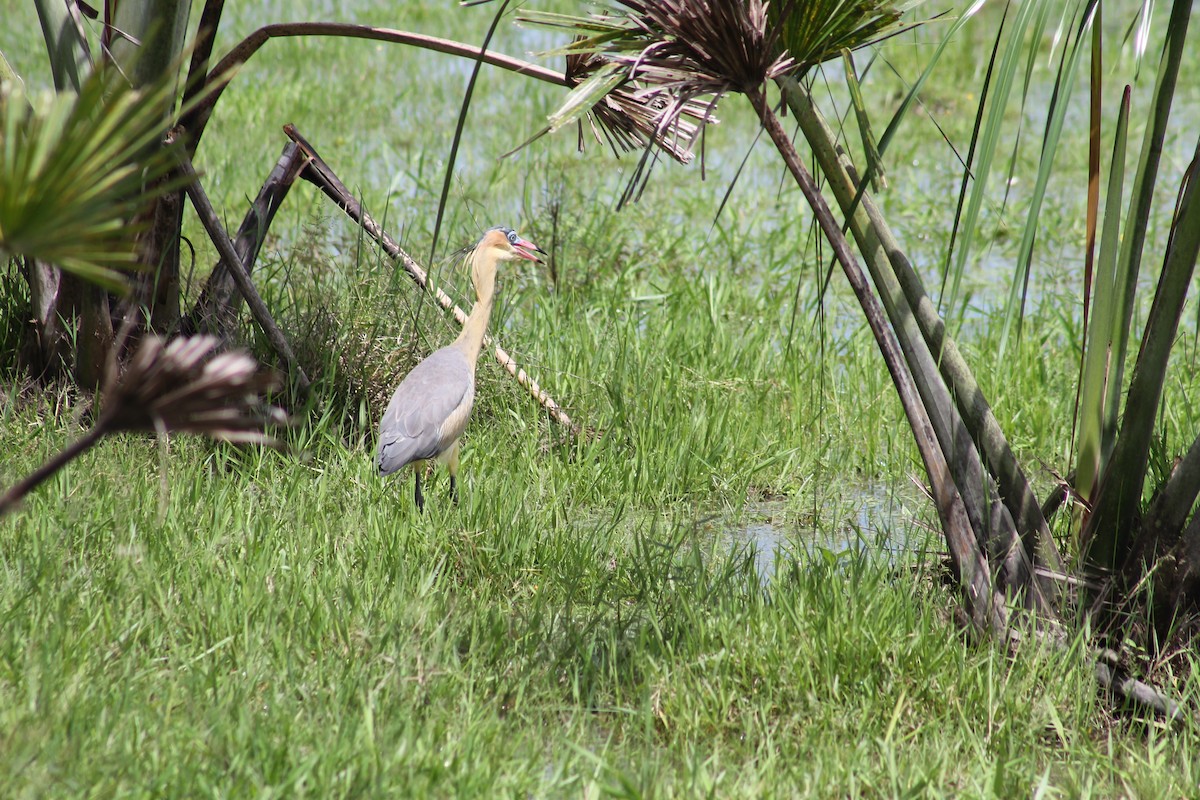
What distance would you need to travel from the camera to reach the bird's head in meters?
4.19

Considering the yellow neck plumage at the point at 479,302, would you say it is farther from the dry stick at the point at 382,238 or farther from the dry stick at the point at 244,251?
the dry stick at the point at 244,251

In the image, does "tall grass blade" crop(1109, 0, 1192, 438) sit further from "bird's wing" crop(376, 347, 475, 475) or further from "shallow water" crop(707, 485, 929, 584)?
"bird's wing" crop(376, 347, 475, 475)

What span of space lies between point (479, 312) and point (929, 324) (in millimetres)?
1856

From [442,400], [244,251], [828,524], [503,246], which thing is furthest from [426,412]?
[828,524]

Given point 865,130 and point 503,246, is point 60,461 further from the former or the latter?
point 503,246

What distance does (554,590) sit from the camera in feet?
10.6

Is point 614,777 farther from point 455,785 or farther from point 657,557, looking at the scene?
point 657,557

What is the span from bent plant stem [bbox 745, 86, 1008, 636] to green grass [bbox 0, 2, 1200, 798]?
0.13 m

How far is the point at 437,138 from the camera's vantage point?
301 inches

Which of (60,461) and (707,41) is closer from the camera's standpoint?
(60,461)

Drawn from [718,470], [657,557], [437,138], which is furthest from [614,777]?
[437,138]

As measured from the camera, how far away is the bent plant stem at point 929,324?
261cm

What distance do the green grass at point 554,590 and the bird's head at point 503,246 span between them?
1.25 feet

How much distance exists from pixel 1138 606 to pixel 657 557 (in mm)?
1170
